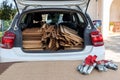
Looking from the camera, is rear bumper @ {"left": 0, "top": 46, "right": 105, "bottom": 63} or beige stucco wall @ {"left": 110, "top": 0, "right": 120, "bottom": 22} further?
beige stucco wall @ {"left": 110, "top": 0, "right": 120, "bottom": 22}

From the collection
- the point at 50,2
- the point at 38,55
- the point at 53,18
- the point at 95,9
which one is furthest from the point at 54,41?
the point at 95,9

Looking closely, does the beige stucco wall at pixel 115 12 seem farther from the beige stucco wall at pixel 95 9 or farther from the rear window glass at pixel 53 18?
the rear window glass at pixel 53 18

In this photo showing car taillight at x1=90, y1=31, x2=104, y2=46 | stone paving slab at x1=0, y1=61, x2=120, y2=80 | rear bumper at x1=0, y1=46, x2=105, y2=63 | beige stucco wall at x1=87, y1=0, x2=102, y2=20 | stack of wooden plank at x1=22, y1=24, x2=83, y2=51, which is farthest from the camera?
beige stucco wall at x1=87, y1=0, x2=102, y2=20

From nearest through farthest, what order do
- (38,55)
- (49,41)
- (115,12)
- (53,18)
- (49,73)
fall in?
(49,73) → (38,55) → (49,41) → (53,18) → (115,12)

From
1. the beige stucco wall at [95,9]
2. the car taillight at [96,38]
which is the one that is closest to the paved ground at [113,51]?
the car taillight at [96,38]

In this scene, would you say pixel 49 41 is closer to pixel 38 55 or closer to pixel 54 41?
pixel 54 41

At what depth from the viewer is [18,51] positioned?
3.98 m

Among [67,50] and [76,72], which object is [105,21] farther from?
[76,72]

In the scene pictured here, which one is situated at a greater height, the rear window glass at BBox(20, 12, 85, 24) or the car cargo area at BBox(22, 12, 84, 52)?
the rear window glass at BBox(20, 12, 85, 24)

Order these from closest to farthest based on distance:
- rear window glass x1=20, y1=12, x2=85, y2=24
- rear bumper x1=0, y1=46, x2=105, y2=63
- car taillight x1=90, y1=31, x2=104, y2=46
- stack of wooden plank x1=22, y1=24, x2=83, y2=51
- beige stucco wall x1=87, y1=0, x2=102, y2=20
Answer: rear bumper x1=0, y1=46, x2=105, y2=63 < car taillight x1=90, y1=31, x2=104, y2=46 < stack of wooden plank x1=22, y1=24, x2=83, y2=51 < rear window glass x1=20, y1=12, x2=85, y2=24 < beige stucco wall x1=87, y1=0, x2=102, y2=20

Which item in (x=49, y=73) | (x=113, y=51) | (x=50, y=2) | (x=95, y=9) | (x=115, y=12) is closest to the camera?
(x=49, y=73)

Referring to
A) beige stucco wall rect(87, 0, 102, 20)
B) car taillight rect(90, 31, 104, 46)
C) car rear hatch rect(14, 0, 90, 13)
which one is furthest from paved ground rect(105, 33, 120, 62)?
beige stucco wall rect(87, 0, 102, 20)

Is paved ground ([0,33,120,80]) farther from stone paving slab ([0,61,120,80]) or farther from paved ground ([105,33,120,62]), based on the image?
paved ground ([105,33,120,62])

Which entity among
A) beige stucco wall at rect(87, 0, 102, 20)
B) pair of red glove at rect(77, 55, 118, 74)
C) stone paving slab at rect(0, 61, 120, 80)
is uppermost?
pair of red glove at rect(77, 55, 118, 74)
